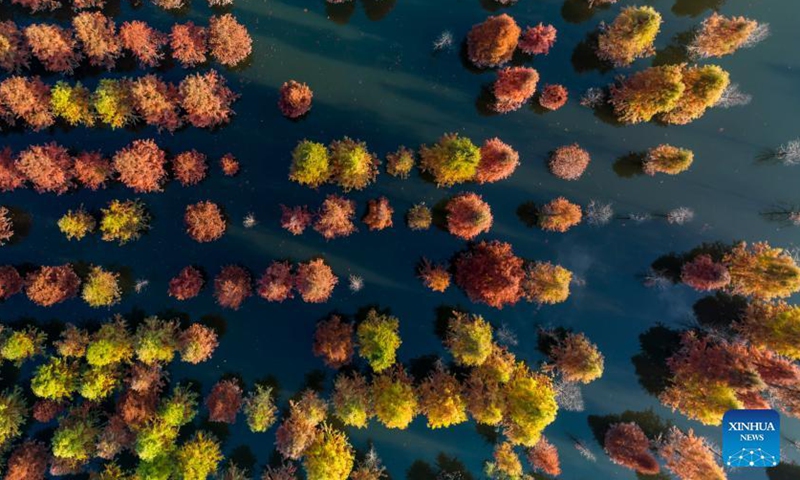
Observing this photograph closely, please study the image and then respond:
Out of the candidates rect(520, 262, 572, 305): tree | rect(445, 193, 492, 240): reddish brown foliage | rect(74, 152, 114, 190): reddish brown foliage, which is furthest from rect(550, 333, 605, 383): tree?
rect(74, 152, 114, 190): reddish brown foliage

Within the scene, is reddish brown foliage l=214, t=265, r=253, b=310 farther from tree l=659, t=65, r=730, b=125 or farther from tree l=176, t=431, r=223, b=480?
tree l=659, t=65, r=730, b=125

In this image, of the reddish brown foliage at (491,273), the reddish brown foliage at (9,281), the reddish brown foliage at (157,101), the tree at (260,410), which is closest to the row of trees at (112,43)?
the reddish brown foliage at (157,101)

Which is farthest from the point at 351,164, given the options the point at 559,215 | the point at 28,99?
the point at 28,99

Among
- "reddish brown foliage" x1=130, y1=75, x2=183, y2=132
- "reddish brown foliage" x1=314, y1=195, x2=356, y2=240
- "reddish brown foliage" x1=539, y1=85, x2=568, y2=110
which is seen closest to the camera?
"reddish brown foliage" x1=130, y1=75, x2=183, y2=132

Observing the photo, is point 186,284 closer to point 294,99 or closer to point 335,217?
point 335,217

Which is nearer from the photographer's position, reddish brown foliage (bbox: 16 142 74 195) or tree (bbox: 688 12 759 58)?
reddish brown foliage (bbox: 16 142 74 195)

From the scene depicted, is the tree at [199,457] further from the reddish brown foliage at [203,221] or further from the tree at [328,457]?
the reddish brown foliage at [203,221]

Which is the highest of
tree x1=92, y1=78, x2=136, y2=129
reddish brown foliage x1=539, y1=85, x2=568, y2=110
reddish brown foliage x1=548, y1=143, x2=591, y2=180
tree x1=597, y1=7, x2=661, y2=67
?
tree x1=597, y1=7, x2=661, y2=67
